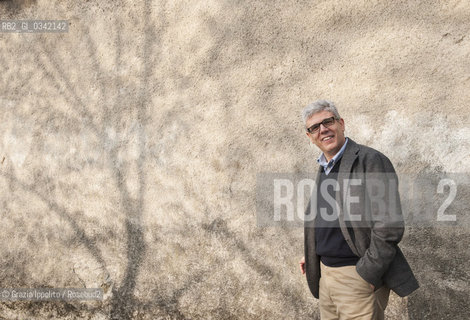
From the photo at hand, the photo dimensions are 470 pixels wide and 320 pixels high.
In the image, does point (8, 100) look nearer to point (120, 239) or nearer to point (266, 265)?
point (120, 239)

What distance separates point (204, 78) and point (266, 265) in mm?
1646

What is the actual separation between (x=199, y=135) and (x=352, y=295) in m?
1.97

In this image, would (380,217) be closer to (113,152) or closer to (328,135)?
(328,135)

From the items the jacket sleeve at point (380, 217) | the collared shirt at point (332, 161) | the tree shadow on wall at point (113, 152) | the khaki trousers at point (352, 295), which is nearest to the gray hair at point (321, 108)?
the collared shirt at point (332, 161)

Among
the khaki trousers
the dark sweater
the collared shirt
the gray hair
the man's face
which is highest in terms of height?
the gray hair

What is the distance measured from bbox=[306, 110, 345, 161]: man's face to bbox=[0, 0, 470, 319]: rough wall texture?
904 mm

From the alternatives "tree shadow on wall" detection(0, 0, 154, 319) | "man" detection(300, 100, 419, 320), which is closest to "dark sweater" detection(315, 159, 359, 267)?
"man" detection(300, 100, 419, 320)

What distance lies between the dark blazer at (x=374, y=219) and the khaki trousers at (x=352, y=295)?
0.22 feet

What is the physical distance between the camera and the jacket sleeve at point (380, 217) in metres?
1.98

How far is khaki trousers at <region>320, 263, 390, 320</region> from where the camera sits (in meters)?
2.09

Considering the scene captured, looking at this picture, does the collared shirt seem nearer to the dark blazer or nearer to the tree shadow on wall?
the dark blazer

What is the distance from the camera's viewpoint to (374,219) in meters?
2.01

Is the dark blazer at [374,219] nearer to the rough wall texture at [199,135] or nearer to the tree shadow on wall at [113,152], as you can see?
the rough wall texture at [199,135]

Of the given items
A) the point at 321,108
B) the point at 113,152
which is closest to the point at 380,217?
the point at 321,108
